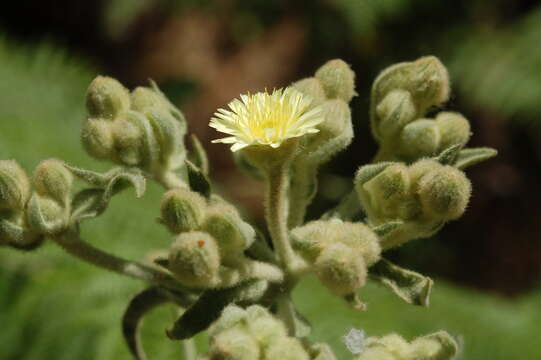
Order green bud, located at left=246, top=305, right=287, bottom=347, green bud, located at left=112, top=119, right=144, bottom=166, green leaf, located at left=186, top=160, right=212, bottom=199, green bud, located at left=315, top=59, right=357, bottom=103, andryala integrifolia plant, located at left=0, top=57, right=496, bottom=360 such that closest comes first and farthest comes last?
1. green bud, located at left=246, top=305, right=287, bottom=347
2. andryala integrifolia plant, located at left=0, top=57, right=496, bottom=360
3. green leaf, located at left=186, top=160, right=212, bottom=199
4. green bud, located at left=112, top=119, right=144, bottom=166
5. green bud, located at left=315, top=59, right=357, bottom=103

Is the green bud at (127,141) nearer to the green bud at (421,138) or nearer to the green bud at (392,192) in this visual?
the green bud at (392,192)

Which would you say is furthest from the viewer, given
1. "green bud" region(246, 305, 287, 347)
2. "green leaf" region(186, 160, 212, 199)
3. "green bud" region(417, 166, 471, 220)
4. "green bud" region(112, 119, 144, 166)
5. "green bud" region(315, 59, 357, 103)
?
"green bud" region(315, 59, 357, 103)

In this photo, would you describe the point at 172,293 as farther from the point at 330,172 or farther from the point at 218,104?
the point at 218,104

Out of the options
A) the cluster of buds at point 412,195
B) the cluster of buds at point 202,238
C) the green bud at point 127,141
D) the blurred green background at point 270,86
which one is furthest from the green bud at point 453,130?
the green bud at point 127,141

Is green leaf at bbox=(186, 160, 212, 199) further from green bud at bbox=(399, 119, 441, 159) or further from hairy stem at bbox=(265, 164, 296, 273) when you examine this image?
green bud at bbox=(399, 119, 441, 159)

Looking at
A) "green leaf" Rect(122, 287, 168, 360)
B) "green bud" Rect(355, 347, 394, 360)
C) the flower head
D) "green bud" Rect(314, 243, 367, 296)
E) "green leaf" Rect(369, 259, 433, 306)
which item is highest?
the flower head

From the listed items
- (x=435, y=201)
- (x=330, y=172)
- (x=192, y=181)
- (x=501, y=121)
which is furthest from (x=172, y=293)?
(x=501, y=121)

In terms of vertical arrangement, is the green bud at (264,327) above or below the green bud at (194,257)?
below

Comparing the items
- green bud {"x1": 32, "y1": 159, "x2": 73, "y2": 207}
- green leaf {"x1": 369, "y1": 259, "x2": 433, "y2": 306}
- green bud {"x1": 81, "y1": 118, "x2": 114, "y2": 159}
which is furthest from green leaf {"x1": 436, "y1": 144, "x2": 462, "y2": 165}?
green bud {"x1": 32, "y1": 159, "x2": 73, "y2": 207}
